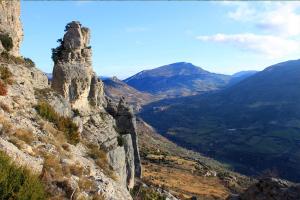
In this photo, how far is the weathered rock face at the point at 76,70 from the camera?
55.6 meters

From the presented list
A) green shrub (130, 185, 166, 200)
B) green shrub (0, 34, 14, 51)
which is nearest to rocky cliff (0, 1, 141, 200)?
green shrub (0, 34, 14, 51)

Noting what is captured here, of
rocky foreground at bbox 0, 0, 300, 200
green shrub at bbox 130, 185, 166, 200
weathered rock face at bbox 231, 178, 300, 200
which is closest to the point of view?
rocky foreground at bbox 0, 0, 300, 200

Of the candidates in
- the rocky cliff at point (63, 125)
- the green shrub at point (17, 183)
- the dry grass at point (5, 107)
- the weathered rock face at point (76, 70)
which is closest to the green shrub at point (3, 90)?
the rocky cliff at point (63, 125)

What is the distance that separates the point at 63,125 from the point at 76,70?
25.5m

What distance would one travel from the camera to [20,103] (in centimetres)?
3016

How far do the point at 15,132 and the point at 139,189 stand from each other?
50163mm

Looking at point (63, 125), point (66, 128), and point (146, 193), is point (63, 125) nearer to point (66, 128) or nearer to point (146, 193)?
point (66, 128)

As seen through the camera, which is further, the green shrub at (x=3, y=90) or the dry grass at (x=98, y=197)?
the green shrub at (x=3, y=90)

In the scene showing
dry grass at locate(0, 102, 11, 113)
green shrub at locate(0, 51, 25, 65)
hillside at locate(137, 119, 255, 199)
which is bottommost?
hillside at locate(137, 119, 255, 199)

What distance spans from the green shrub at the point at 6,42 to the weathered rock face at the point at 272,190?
2898 centimetres

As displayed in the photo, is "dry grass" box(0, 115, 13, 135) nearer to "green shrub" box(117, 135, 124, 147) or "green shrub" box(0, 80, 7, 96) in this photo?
"green shrub" box(0, 80, 7, 96)

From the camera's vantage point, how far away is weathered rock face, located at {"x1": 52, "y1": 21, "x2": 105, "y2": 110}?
55.6 m

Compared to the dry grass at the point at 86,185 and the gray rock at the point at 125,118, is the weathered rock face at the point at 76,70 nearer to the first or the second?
the gray rock at the point at 125,118

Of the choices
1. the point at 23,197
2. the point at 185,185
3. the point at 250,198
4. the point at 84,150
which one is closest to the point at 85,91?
the point at 84,150
